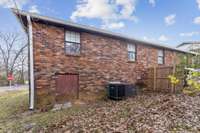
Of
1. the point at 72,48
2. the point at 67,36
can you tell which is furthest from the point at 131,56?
the point at 67,36

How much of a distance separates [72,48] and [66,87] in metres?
2.14

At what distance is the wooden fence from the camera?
1009cm

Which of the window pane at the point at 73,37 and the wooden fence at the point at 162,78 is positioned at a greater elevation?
the window pane at the point at 73,37

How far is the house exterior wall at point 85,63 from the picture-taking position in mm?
8117

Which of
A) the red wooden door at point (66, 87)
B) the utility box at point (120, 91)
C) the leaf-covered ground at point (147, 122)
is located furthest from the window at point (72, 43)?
the leaf-covered ground at point (147, 122)

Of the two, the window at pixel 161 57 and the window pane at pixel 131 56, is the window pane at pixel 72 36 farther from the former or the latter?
the window at pixel 161 57

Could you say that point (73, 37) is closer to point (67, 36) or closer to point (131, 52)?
point (67, 36)

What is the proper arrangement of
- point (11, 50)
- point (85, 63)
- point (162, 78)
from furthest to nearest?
Answer: point (11, 50) < point (162, 78) < point (85, 63)

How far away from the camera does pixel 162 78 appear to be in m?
11.0

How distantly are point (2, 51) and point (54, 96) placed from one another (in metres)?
26.7

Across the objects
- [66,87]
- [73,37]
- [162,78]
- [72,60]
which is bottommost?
[66,87]

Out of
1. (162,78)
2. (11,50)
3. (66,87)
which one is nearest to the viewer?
(66,87)

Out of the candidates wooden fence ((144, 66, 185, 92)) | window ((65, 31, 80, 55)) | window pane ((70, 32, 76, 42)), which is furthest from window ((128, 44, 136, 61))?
window pane ((70, 32, 76, 42))

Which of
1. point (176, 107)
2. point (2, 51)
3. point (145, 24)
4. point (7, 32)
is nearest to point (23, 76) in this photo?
point (2, 51)
